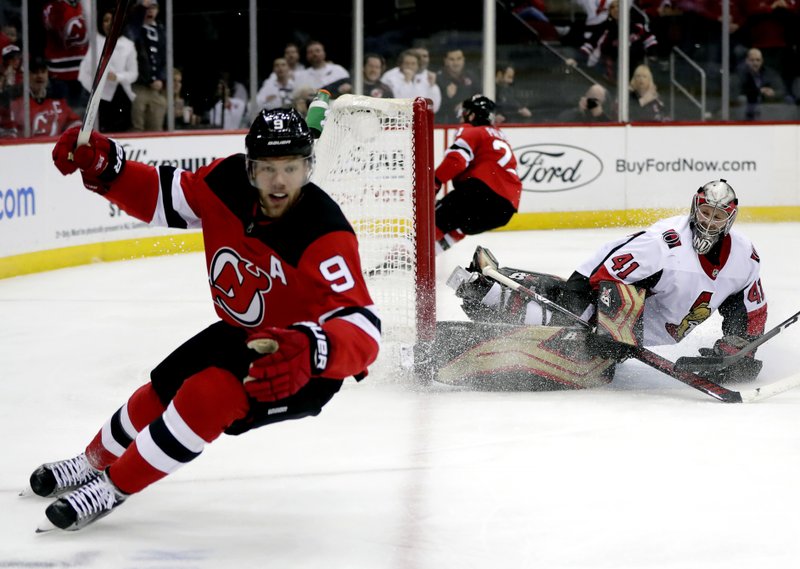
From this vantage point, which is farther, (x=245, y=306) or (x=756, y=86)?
(x=756, y=86)

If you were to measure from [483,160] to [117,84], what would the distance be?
2498 mm

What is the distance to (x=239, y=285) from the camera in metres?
2.78

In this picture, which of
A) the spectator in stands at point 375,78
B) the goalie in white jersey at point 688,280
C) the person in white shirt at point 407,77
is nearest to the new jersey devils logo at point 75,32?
the spectator in stands at point 375,78

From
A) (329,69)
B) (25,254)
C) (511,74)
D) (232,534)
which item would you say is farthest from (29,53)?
(232,534)

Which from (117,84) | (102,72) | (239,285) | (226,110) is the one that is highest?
(117,84)

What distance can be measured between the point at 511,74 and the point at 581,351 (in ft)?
20.4

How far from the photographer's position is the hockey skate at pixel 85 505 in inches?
108

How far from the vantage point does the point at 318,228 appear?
263cm

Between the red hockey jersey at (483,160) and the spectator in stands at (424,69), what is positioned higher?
the spectator in stands at (424,69)

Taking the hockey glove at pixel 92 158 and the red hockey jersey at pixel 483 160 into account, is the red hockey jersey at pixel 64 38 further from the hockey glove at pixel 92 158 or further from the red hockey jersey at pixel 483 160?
the hockey glove at pixel 92 158

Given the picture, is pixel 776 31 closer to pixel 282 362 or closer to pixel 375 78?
pixel 375 78

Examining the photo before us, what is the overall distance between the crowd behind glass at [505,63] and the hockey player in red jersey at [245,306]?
5510 millimetres

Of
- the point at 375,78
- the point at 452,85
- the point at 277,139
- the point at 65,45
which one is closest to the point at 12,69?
the point at 65,45

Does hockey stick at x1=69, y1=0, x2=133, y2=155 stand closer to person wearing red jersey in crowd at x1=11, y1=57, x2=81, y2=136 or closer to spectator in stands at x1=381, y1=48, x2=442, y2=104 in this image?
person wearing red jersey in crowd at x1=11, y1=57, x2=81, y2=136
